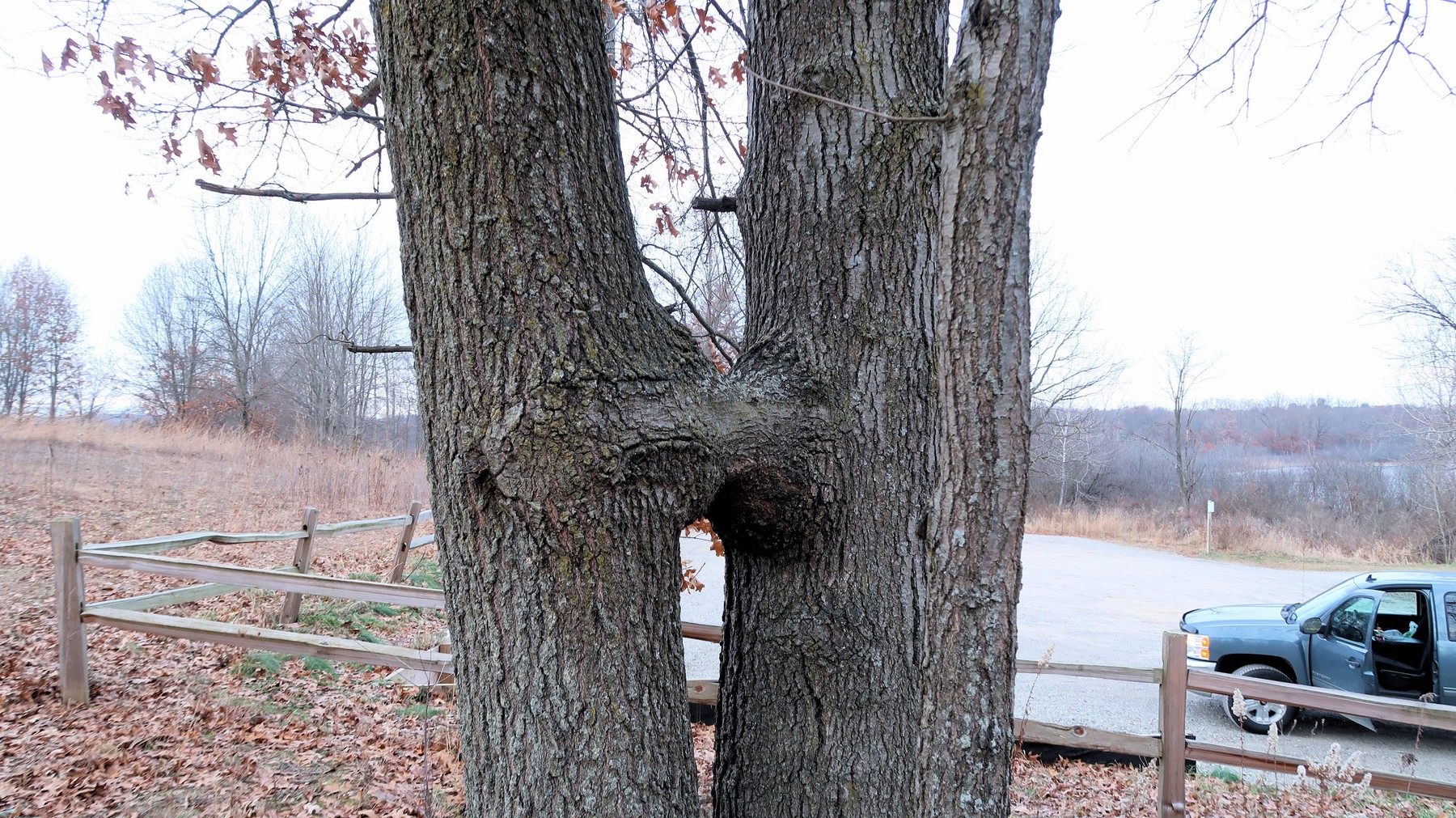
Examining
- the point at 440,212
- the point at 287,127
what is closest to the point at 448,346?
the point at 440,212

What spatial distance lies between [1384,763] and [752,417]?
7746 mm

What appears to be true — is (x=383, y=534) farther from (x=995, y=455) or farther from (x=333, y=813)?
(x=995, y=455)

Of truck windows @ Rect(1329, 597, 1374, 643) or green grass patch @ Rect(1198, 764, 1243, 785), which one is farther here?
truck windows @ Rect(1329, 597, 1374, 643)

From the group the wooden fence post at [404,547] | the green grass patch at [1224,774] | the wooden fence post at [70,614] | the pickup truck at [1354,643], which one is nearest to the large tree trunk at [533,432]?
the wooden fence post at [70,614]

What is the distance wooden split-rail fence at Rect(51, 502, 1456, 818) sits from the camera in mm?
4352

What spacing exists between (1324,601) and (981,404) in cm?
803

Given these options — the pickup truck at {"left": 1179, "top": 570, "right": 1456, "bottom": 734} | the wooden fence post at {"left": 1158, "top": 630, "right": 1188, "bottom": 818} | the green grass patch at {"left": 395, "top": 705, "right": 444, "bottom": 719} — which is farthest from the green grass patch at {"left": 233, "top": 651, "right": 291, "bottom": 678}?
the pickup truck at {"left": 1179, "top": 570, "right": 1456, "bottom": 734}

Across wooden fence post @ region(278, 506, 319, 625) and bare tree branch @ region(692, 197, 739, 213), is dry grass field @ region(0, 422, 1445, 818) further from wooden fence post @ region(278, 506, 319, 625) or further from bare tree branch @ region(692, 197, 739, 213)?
bare tree branch @ region(692, 197, 739, 213)

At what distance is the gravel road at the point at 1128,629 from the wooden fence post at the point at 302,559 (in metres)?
3.84

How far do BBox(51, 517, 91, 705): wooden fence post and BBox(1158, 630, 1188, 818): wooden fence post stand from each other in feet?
22.8

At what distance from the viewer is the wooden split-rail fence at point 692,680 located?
171 inches

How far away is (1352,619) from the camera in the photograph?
7125mm

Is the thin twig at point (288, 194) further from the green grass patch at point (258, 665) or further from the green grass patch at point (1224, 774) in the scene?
the green grass patch at point (1224, 774)

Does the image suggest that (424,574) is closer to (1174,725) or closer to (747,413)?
(1174,725)
